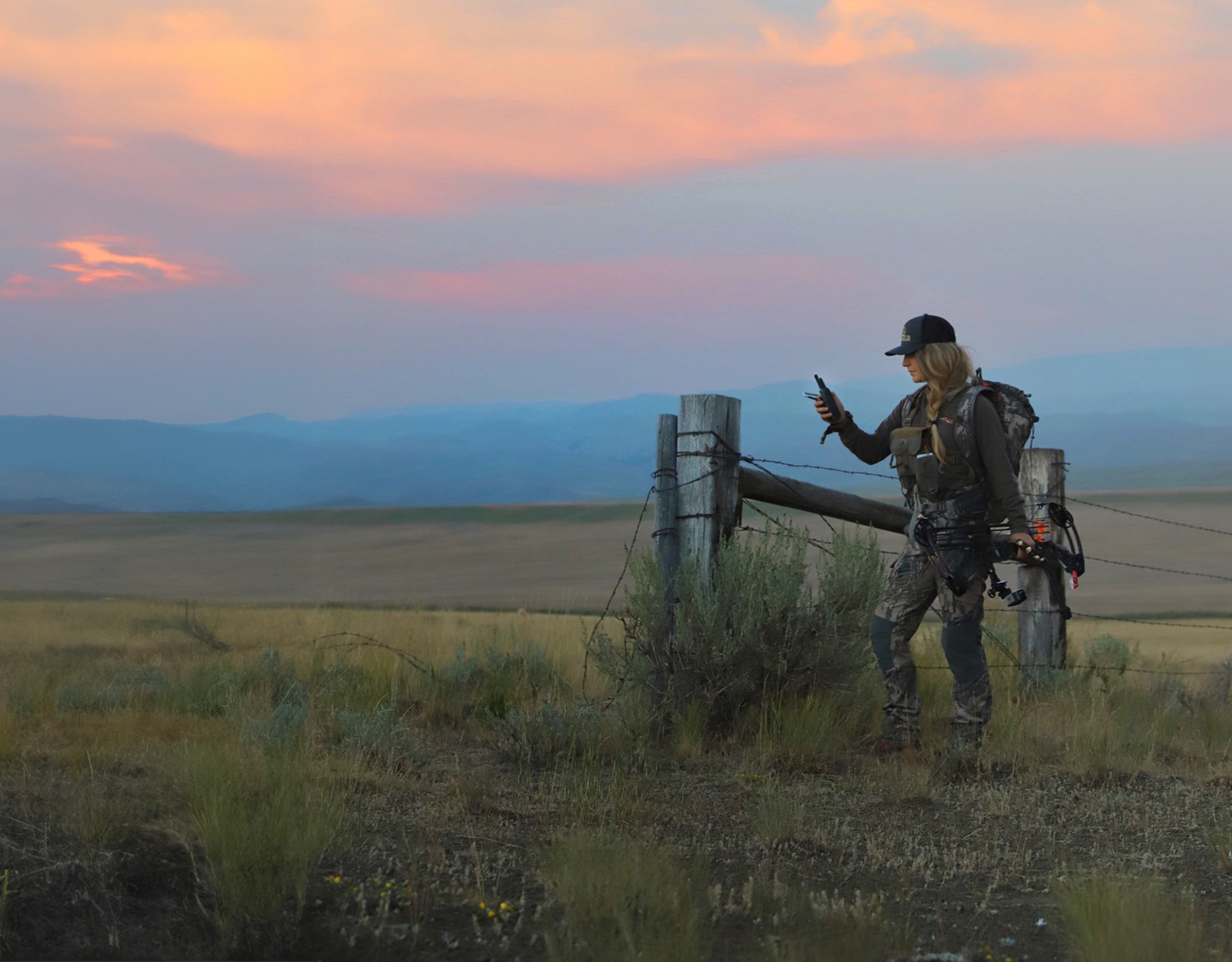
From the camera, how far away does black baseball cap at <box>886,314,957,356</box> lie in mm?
6387

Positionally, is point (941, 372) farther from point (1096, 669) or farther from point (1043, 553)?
point (1096, 669)

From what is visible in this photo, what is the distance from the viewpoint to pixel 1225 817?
5.80 metres

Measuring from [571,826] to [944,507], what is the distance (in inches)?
102

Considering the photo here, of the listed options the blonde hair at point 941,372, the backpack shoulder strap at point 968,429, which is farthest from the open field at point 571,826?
the blonde hair at point 941,372

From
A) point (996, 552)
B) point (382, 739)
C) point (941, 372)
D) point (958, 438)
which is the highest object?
point (941, 372)

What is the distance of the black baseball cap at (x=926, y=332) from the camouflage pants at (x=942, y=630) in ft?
3.42

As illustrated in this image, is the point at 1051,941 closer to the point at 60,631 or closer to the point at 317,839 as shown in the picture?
the point at 317,839

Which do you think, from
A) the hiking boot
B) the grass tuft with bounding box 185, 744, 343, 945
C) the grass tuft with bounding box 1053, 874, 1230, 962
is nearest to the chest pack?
the hiking boot

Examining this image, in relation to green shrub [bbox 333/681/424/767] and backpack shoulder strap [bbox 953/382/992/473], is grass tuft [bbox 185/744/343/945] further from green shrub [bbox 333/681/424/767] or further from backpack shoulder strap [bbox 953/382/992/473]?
backpack shoulder strap [bbox 953/382/992/473]

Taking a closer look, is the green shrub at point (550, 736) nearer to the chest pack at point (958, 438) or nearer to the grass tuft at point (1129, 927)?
the chest pack at point (958, 438)

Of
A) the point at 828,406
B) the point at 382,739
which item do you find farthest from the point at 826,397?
the point at 382,739

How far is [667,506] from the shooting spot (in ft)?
24.3

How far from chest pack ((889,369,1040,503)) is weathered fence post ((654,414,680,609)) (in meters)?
1.43

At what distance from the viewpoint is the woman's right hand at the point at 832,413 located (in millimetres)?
6562
